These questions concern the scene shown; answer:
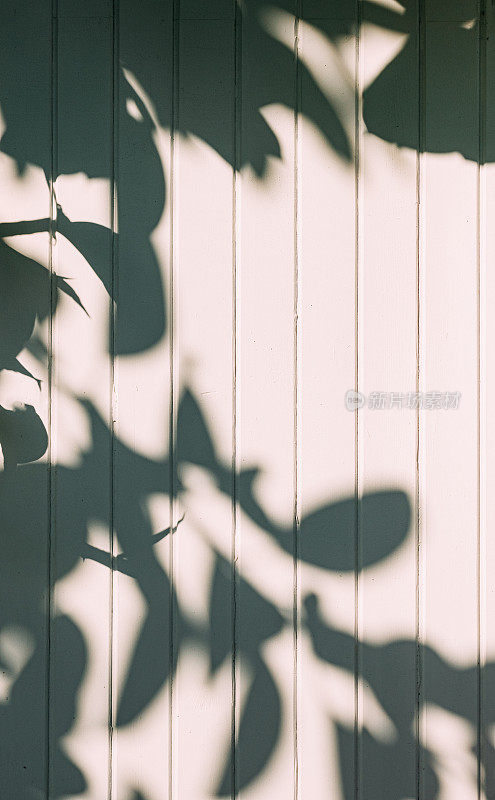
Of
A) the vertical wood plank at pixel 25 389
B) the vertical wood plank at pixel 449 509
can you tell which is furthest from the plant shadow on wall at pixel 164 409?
the vertical wood plank at pixel 449 509

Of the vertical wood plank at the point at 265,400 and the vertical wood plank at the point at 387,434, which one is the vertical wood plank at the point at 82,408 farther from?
the vertical wood plank at the point at 387,434

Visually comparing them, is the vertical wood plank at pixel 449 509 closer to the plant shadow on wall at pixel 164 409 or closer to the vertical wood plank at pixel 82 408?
the plant shadow on wall at pixel 164 409

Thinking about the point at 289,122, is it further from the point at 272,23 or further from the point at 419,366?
the point at 419,366

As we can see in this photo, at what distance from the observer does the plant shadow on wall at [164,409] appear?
154cm

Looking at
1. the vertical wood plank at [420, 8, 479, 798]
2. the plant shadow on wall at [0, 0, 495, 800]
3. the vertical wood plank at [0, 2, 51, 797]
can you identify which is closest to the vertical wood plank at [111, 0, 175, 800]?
the plant shadow on wall at [0, 0, 495, 800]

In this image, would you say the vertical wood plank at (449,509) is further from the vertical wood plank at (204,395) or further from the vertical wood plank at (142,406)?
the vertical wood plank at (142,406)

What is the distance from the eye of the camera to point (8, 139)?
1546mm

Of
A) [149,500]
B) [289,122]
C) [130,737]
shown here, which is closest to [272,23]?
[289,122]

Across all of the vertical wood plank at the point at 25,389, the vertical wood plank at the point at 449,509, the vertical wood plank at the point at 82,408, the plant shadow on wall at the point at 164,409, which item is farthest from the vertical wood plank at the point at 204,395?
the vertical wood plank at the point at 449,509

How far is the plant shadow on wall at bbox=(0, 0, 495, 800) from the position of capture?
1.54 meters

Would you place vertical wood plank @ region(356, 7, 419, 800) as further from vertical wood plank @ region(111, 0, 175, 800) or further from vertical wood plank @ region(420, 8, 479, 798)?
vertical wood plank @ region(111, 0, 175, 800)

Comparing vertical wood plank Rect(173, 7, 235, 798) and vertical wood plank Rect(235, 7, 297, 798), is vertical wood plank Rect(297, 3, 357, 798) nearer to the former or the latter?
vertical wood plank Rect(235, 7, 297, 798)

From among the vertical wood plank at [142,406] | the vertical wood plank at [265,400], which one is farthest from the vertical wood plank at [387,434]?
the vertical wood plank at [142,406]

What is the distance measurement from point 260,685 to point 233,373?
0.76 metres
